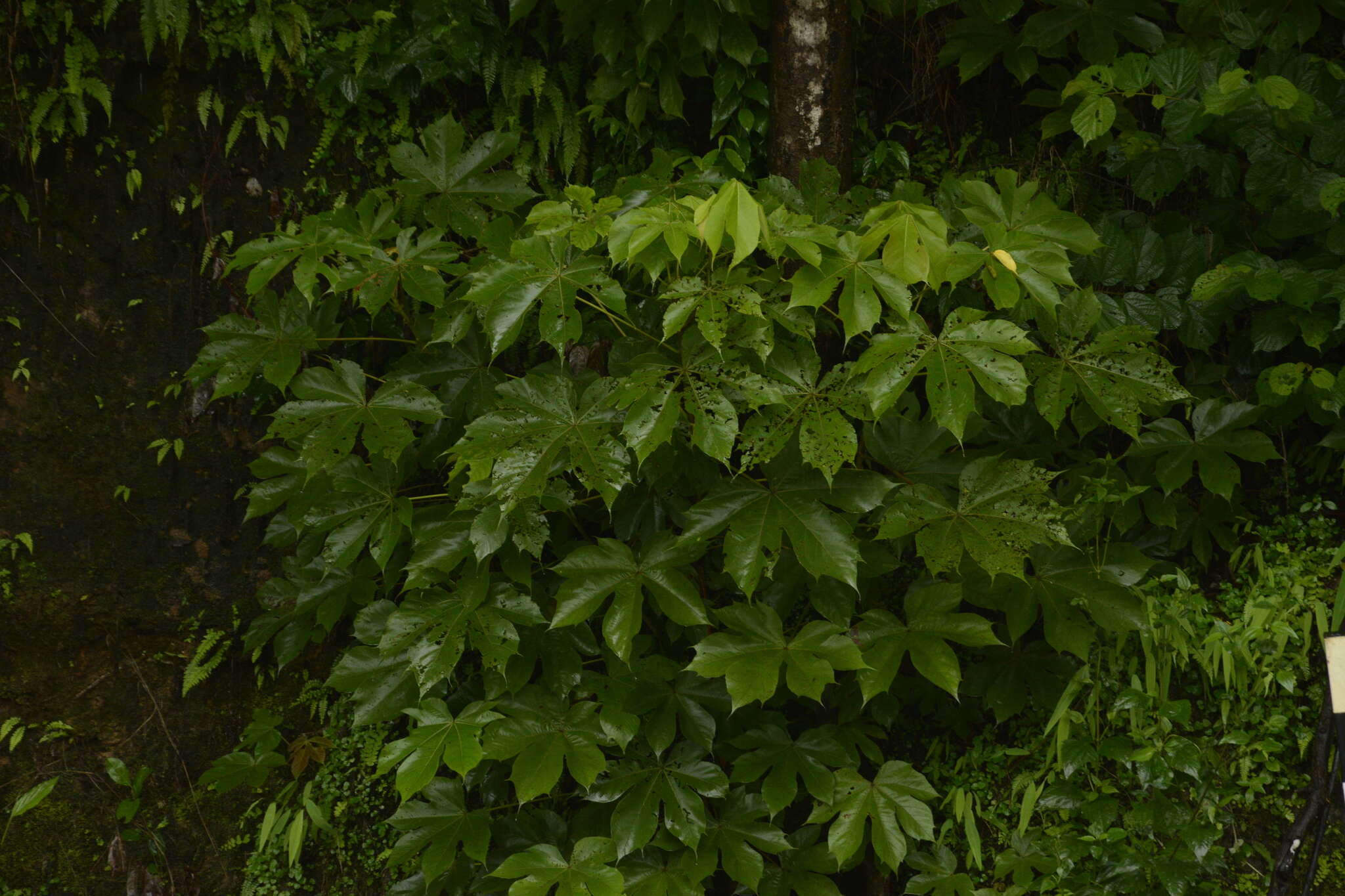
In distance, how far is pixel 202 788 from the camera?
3.44 m

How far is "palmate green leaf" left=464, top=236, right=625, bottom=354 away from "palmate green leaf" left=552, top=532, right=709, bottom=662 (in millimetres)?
568

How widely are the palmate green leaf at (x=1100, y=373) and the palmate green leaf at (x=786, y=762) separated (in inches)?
43.8

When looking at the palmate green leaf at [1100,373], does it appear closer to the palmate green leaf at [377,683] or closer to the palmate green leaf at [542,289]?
the palmate green leaf at [542,289]

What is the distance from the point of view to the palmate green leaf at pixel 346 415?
2.60m

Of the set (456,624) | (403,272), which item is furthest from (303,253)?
(456,624)

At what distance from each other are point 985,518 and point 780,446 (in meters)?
0.57

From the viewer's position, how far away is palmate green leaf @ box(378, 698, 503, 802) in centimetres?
239

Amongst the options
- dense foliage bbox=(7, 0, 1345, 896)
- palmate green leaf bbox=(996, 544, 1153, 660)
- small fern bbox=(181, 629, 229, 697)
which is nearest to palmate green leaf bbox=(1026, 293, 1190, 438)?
dense foliage bbox=(7, 0, 1345, 896)

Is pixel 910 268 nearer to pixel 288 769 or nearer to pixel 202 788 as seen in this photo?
pixel 288 769

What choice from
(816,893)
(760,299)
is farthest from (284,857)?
(760,299)

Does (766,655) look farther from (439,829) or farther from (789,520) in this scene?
(439,829)

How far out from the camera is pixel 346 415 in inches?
104

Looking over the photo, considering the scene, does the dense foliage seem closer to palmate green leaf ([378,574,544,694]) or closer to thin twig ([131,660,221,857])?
palmate green leaf ([378,574,544,694])

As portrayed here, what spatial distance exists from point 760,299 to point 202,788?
2764 mm
